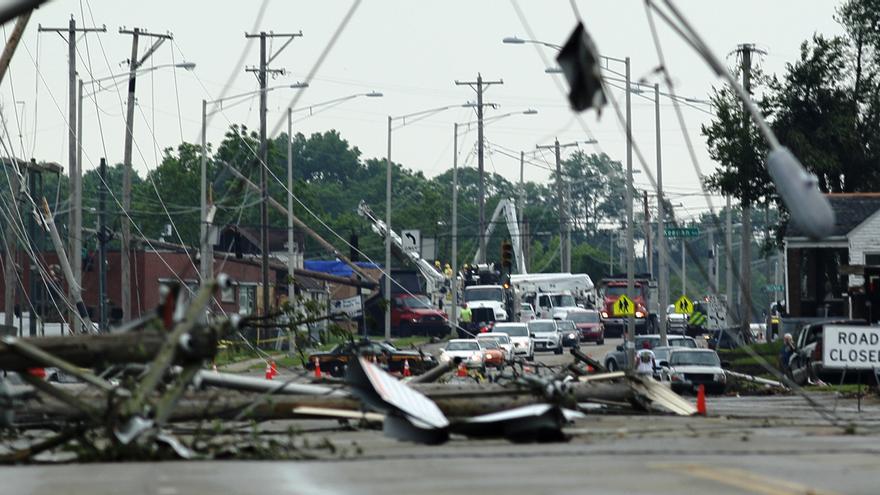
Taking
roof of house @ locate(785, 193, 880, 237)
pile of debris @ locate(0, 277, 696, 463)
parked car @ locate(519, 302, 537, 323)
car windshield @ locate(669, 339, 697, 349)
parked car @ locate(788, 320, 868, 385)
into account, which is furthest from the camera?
parked car @ locate(519, 302, 537, 323)

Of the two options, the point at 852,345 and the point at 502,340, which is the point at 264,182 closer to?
the point at 502,340

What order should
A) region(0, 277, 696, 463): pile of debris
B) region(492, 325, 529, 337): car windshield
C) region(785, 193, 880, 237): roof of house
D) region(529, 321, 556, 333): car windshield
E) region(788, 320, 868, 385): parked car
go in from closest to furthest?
region(0, 277, 696, 463): pile of debris, region(788, 320, 868, 385): parked car, region(785, 193, 880, 237): roof of house, region(492, 325, 529, 337): car windshield, region(529, 321, 556, 333): car windshield

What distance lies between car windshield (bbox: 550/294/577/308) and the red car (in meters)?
12.0

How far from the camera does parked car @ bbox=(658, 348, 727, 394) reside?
43.2 m

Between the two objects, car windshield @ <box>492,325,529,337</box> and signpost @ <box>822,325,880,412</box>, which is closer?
signpost @ <box>822,325,880,412</box>

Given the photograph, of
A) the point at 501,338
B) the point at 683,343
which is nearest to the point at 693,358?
the point at 683,343

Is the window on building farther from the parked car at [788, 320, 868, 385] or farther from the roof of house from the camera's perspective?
the parked car at [788, 320, 868, 385]

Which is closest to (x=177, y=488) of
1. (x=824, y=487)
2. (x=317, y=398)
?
(x=824, y=487)

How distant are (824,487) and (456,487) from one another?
9.51ft

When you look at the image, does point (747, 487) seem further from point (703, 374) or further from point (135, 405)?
point (703, 374)

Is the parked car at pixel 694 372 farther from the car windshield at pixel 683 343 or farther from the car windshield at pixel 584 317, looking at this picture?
the car windshield at pixel 584 317

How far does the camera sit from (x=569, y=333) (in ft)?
255

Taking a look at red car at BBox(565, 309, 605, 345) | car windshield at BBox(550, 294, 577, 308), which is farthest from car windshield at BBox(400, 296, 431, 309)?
car windshield at BBox(550, 294, 577, 308)

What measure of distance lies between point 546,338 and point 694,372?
31586mm
